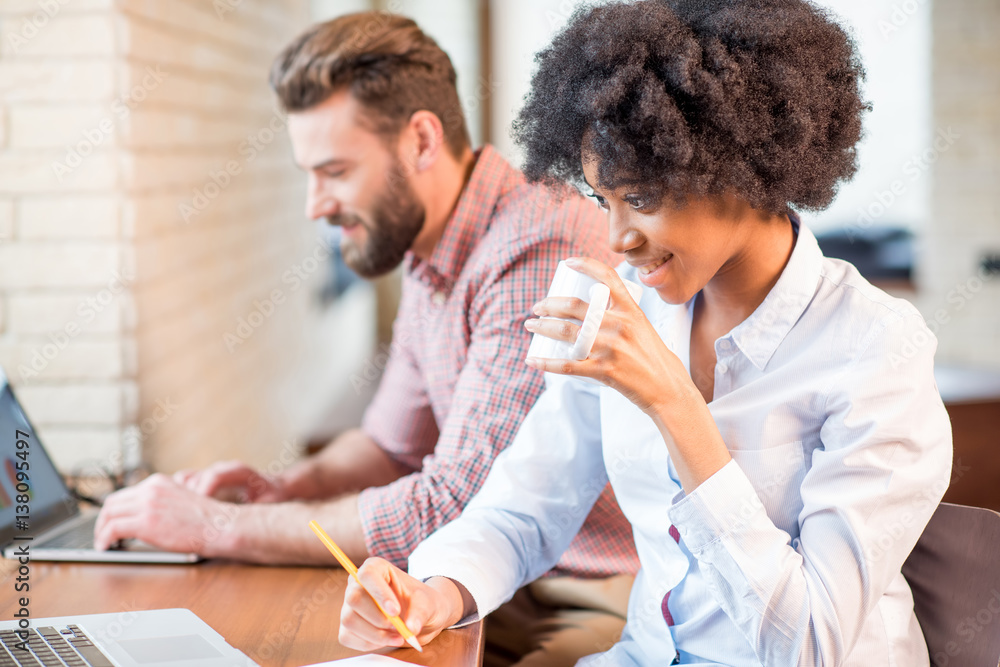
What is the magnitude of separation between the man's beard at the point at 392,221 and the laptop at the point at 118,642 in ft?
2.77

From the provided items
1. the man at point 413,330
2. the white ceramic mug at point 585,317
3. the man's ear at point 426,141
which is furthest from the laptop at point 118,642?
the man's ear at point 426,141

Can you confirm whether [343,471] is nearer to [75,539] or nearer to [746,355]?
[75,539]

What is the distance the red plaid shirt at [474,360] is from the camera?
4.30 feet

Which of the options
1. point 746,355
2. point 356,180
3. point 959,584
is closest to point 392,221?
point 356,180

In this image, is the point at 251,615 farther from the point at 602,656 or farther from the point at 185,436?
the point at 185,436

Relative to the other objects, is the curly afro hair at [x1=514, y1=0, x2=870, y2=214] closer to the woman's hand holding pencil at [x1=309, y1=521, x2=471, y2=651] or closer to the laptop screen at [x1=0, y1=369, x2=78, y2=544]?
the woman's hand holding pencil at [x1=309, y1=521, x2=471, y2=651]

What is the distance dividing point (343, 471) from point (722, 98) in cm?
121

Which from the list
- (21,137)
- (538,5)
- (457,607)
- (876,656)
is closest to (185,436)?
(21,137)

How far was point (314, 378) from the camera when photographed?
11.8 ft

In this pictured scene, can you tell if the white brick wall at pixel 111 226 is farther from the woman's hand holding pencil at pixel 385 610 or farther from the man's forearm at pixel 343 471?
the woman's hand holding pencil at pixel 385 610

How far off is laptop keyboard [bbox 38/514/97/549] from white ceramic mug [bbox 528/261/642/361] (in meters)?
0.86

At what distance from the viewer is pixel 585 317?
2.80ft

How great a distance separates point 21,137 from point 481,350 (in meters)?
0.95

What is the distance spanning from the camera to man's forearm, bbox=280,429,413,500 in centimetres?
179
